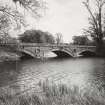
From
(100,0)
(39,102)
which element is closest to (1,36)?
(39,102)

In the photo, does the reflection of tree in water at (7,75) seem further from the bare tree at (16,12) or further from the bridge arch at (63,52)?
the bridge arch at (63,52)

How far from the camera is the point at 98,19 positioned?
73.7ft

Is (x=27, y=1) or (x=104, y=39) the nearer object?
(x=27, y=1)

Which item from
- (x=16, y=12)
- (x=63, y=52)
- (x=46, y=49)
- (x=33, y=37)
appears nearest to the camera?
(x=16, y=12)

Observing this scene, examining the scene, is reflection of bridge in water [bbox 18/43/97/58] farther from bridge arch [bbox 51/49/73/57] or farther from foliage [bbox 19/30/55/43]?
foliage [bbox 19/30/55/43]

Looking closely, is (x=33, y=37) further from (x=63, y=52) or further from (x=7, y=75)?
(x=7, y=75)

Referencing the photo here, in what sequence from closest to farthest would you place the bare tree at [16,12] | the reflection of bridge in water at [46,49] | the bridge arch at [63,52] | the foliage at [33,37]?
the bare tree at [16,12]
the reflection of bridge in water at [46,49]
the bridge arch at [63,52]
the foliage at [33,37]

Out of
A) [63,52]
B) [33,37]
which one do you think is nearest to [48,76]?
[63,52]

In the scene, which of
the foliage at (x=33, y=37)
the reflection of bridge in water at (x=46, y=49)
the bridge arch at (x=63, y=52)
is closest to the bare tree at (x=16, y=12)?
the reflection of bridge in water at (x=46, y=49)

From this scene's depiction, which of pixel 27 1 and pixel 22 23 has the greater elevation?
pixel 27 1

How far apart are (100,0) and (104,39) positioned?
525 cm

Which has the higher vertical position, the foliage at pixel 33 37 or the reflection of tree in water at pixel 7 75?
the foliage at pixel 33 37

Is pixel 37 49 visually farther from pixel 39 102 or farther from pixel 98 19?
pixel 39 102

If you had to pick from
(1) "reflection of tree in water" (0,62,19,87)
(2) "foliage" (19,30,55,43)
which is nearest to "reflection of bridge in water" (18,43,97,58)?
(1) "reflection of tree in water" (0,62,19,87)
